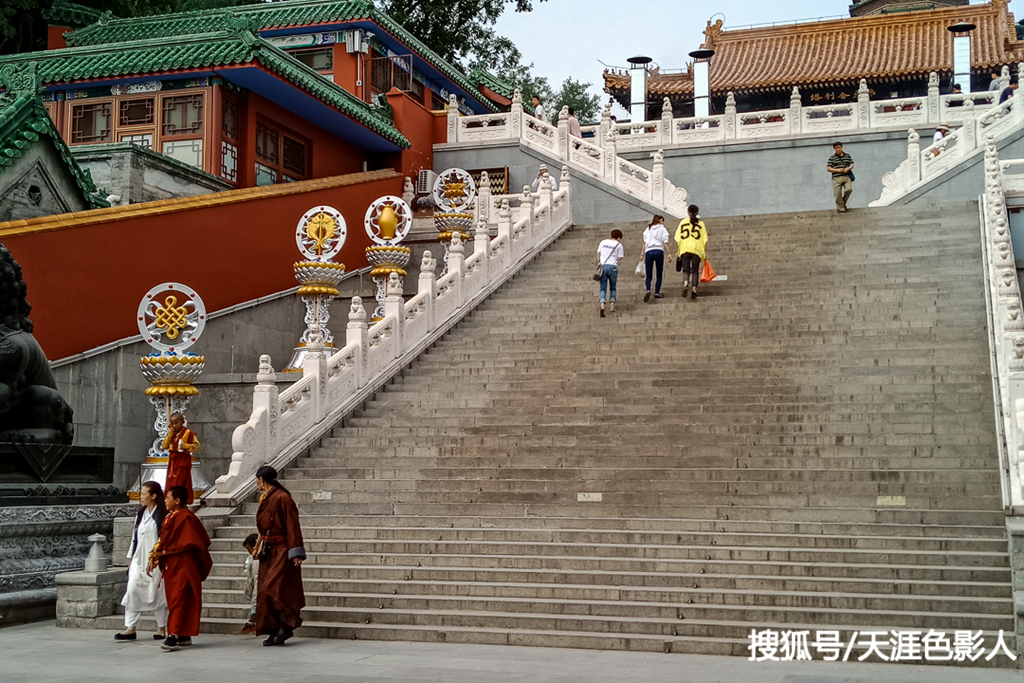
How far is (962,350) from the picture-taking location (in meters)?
13.8

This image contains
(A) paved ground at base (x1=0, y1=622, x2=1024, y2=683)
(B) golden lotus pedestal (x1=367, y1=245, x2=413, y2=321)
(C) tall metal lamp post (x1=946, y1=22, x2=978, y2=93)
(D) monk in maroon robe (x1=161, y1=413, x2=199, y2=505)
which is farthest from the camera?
(C) tall metal lamp post (x1=946, y1=22, x2=978, y2=93)

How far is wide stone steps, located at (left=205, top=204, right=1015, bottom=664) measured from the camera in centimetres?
952

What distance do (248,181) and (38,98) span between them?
5.24 m

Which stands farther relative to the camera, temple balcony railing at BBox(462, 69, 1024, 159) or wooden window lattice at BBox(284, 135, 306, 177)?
temple balcony railing at BBox(462, 69, 1024, 159)

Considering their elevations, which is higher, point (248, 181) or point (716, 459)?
point (248, 181)

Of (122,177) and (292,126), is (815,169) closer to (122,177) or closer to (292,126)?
(292,126)

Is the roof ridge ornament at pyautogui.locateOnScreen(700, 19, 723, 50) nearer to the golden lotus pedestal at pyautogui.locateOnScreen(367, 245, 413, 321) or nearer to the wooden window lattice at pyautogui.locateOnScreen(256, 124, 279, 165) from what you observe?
the wooden window lattice at pyautogui.locateOnScreen(256, 124, 279, 165)

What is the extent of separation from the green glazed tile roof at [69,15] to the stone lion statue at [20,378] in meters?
15.5

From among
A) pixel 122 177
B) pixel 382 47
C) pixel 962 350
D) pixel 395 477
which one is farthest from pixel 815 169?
pixel 395 477

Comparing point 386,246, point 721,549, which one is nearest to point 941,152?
point 386,246

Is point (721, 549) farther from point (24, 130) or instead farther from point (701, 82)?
point (701, 82)

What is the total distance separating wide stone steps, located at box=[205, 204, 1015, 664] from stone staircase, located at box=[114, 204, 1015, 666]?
24 millimetres

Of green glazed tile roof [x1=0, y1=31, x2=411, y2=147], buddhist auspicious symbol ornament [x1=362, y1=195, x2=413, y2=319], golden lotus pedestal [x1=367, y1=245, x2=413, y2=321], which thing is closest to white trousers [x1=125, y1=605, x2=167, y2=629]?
buddhist auspicious symbol ornament [x1=362, y1=195, x2=413, y2=319]

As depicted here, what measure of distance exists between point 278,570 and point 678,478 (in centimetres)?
428
